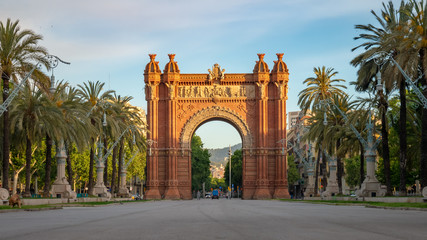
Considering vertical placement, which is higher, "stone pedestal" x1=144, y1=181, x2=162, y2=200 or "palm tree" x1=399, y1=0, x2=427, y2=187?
"palm tree" x1=399, y1=0, x2=427, y2=187

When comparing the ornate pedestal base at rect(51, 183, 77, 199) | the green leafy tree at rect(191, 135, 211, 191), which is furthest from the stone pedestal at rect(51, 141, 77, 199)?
the green leafy tree at rect(191, 135, 211, 191)

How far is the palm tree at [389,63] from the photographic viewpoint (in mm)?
35000

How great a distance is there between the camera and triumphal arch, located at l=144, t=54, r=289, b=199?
240ft

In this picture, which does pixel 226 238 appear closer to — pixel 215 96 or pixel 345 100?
pixel 345 100

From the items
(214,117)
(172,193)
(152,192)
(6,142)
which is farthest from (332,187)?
(6,142)

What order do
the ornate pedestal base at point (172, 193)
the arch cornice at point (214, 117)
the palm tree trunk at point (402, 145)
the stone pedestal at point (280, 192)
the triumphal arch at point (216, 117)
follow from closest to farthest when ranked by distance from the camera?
the palm tree trunk at point (402, 145)
the ornate pedestal base at point (172, 193)
the stone pedestal at point (280, 192)
the triumphal arch at point (216, 117)
the arch cornice at point (214, 117)

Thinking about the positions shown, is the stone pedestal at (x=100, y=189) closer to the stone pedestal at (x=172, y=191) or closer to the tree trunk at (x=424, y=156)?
the stone pedestal at (x=172, y=191)

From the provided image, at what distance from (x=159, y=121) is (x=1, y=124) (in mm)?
36477

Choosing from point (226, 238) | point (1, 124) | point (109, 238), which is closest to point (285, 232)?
point (226, 238)

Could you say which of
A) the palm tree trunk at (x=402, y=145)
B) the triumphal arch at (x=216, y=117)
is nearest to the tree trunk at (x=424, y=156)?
the palm tree trunk at (x=402, y=145)

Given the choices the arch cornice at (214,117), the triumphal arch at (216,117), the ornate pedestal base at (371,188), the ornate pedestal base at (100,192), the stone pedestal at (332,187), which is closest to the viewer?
the ornate pedestal base at (371,188)

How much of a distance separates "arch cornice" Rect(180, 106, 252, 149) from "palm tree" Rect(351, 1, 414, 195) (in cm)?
3325

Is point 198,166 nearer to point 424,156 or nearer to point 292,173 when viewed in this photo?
point 292,173

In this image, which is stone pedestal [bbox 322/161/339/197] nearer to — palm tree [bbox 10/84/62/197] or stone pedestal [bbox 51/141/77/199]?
stone pedestal [bbox 51/141/77/199]
